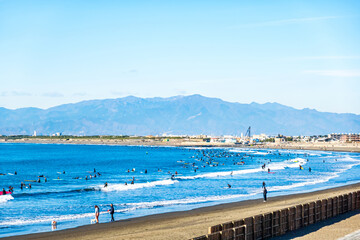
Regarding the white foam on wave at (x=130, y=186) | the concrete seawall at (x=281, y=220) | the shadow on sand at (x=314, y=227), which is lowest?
the white foam on wave at (x=130, y=186)

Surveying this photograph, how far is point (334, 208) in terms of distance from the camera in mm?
29156

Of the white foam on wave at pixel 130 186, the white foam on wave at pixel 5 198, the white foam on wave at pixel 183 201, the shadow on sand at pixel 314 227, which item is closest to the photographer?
the shadow on sand at pixel 314 227

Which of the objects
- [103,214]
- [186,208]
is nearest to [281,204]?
[186,208]

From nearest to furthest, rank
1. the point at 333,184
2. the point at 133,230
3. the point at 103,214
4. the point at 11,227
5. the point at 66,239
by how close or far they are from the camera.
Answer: the point at 66,239
the point at 133,230
the point at 11,227
the point at 103,214
the point at 333,184

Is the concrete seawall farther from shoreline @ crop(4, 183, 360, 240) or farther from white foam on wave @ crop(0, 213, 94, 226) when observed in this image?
white foam on wave @ crop(0, 213, 94, 226)

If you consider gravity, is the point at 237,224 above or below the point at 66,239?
above

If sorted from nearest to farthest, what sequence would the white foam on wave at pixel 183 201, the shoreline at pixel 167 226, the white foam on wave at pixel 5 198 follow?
the shoreline at pixel 167 226 → the white foam on wave at pixel 183 201 → the white foam on wave at pixel 5 198

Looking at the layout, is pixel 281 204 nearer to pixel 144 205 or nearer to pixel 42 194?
pixel 144 205

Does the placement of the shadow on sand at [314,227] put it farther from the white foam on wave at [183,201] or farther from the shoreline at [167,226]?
the white foam on wave at [183,201]

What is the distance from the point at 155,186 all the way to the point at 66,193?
11404 millimetres

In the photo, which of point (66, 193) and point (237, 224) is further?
point (66, 193)

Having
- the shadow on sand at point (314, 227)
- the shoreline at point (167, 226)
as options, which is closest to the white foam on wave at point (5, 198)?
the shoreline at point (167, 226)

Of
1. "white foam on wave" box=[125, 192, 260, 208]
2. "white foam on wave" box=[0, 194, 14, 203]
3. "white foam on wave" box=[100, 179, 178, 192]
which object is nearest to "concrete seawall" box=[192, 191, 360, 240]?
"white foam on wave" box=[125, 192, 260, 208]

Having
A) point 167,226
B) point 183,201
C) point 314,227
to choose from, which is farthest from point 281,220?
point 183,201
